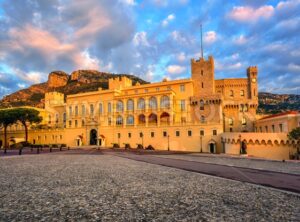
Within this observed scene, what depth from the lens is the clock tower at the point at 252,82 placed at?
6481 centimetres

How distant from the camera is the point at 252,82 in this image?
65.2 m

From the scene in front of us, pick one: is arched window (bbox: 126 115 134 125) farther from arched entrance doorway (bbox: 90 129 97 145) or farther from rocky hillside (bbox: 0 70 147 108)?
rocky hillside (bbox: 0 70 147 108)

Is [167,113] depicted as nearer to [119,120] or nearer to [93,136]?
[119,120]

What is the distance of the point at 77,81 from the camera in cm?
18400

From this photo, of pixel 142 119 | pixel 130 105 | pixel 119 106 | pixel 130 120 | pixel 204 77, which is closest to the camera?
pixel 204 77

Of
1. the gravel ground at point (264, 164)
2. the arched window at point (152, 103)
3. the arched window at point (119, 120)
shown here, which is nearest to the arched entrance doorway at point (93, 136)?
the arched window at point (119, 120)

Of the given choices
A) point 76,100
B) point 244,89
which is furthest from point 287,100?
point 76,100

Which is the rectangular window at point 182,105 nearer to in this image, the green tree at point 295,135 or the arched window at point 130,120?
the arched window at point 130,120

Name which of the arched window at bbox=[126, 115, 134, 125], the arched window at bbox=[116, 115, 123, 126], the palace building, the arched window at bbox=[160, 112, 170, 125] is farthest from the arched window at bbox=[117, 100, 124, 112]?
the arched window at bbox=[160, 112, 170, 125]

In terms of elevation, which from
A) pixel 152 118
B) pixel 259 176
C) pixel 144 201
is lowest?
pixel 259 176

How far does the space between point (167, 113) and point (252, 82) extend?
26.4m

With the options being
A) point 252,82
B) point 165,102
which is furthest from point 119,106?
point 252,82

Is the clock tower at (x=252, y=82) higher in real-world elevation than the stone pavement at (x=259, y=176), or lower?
higher

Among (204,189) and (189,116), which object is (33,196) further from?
(189,116)
